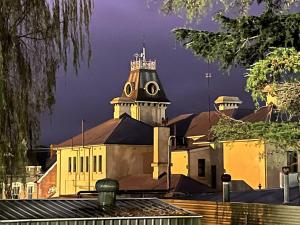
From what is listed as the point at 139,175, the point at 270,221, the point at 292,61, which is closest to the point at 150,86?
the point at 139,175

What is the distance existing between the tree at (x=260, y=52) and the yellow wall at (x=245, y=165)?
27.6 meters

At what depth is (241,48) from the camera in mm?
15492

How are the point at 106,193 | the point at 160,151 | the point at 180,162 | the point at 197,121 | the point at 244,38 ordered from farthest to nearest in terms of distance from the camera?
the point at 197,121 < the point at 160,151 < the point at 180,162 < the point at 244,38 < the point at 106,193

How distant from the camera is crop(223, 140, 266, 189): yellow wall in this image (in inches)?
1726

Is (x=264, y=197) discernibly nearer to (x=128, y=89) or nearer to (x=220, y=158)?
(x=220, y=158)

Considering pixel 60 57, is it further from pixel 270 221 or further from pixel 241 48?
pixel 270 221

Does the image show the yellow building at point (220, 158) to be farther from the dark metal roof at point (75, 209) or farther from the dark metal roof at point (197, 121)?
the dark metal roof at point (75, 209)

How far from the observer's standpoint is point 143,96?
234 ft

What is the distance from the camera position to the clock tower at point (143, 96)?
230 ft

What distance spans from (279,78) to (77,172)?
162 ft

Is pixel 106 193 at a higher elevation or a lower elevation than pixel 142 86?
lower

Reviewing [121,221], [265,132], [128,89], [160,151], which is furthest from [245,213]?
[128,89]

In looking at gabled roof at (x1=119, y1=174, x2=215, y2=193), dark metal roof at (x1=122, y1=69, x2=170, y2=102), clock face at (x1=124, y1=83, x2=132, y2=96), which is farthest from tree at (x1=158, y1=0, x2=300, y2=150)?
clock face at (x1=124, y1=83, x2=132, y2=96)

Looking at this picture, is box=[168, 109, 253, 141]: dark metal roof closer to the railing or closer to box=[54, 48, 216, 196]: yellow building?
box=[54, 48, 216, 196]: yellow building
